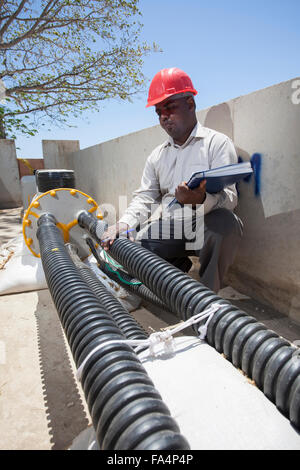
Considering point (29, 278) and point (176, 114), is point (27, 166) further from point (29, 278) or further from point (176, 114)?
point (176, 114)

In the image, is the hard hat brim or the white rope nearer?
the white rope

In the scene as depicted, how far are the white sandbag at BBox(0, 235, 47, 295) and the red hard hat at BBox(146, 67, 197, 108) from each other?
1.71 meters

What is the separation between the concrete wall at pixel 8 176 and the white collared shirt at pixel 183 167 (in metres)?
7.70

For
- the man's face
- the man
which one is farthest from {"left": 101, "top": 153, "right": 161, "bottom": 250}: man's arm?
the man's face

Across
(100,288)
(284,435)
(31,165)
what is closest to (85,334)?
(284,435)

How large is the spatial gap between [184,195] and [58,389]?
116 centimetres

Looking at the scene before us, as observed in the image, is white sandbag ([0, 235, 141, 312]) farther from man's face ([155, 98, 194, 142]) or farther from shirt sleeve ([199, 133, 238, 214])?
man's face ([155, 98, 194, 142])

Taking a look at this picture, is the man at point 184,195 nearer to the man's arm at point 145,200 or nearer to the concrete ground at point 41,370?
the man's arm at point 145,200

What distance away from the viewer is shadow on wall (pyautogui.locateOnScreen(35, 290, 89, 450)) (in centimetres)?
113

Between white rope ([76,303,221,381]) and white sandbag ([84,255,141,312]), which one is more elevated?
white rope ([76,303,221,381])

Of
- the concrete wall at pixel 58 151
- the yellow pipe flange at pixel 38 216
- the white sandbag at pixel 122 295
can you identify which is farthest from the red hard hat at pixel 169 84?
the concrete wall at pixel 58 151

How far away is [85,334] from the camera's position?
0.89m

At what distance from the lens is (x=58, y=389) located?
1341mm

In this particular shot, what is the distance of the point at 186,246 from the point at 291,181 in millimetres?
809
